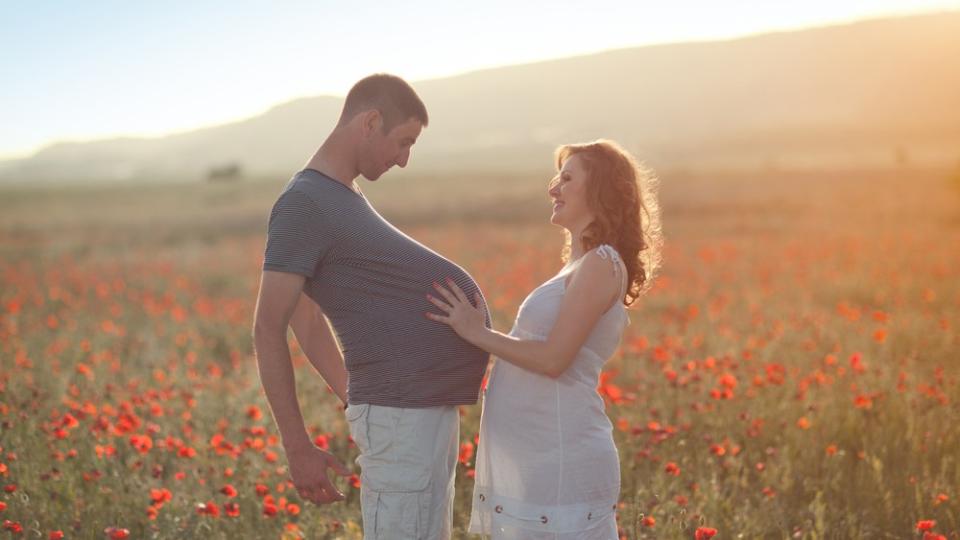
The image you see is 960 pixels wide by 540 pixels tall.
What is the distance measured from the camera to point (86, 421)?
5.25m

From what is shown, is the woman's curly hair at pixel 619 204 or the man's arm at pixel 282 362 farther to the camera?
the woman's curly hair at pixel 619 204

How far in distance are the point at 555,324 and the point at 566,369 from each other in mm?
171

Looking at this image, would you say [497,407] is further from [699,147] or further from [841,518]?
[699,147]

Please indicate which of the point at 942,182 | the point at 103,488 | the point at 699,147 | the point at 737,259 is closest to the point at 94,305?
the point at 103,488

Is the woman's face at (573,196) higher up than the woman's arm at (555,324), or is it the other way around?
the woman's face at (573,196)

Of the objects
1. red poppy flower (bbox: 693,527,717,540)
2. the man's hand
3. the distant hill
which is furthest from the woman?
the distant hill

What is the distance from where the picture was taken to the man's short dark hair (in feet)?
9.34

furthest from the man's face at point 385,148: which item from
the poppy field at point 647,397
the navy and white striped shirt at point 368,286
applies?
the poppy field at point 647,397

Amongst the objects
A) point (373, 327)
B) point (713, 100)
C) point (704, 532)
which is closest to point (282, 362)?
point (373, 327)

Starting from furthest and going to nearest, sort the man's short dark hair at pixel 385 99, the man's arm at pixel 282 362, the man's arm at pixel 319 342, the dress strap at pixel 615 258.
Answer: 1. the man's arm at pixel 319 342
2. the dress strap at pixel 615 258
3. the man's short dark hair at pixel 385 99
4. the man's arm at pixel 282 362

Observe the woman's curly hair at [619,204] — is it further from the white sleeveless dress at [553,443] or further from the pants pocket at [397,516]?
the pants pocket at [397,516]

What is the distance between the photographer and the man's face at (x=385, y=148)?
287 centimetres

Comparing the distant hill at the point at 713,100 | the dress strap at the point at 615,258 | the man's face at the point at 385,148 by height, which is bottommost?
the dress strap at the point at 615,258

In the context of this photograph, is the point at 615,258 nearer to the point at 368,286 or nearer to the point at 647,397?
the point at 368,286
